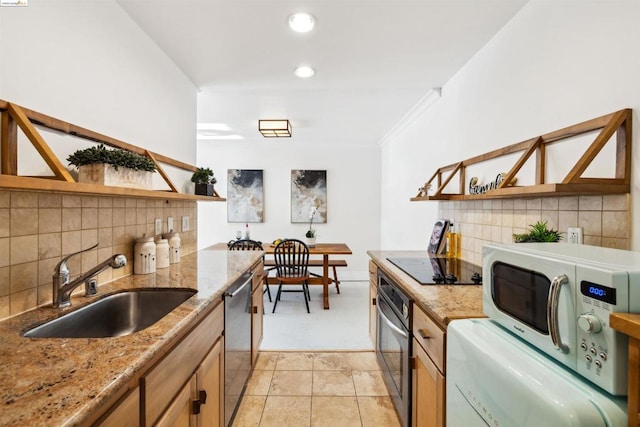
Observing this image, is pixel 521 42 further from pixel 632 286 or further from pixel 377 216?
pixel 377 216

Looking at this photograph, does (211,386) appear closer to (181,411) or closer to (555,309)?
(181,411)

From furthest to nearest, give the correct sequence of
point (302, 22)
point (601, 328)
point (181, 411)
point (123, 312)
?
point (302, 22)
point (123, 312)
point (181, 411)
point (601, 328)

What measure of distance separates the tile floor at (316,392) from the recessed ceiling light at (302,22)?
2.36 metres

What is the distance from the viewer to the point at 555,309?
704 millimetres

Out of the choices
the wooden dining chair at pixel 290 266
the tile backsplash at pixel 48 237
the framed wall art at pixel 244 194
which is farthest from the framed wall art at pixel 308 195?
the tile backsplash at pixel 48 237

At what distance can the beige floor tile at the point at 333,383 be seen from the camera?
2086mm

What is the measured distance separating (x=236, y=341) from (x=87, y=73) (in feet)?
5.24

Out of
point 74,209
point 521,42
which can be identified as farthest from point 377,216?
point 74,209

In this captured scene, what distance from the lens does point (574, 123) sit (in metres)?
1.32

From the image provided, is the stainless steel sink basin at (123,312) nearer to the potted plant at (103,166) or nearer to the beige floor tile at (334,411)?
the potted plant at (103,166)

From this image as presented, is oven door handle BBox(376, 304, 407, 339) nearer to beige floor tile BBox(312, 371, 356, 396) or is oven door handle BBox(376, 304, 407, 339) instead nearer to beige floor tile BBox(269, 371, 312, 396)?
beige floor tile BBox(312, 371, 356, 396)

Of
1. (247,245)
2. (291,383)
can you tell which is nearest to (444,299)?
(291,383)

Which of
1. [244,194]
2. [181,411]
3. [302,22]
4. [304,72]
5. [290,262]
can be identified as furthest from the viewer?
[244,194]

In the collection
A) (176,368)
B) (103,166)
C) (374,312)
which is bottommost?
(374,312)
